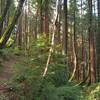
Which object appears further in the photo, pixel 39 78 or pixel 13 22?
pixel 13 22

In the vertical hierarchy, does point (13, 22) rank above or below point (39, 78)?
above

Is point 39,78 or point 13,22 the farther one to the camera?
point 13,22

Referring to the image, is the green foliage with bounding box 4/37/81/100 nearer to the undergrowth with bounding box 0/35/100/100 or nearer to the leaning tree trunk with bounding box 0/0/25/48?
the undergrowth with bounding box 0/35/100/100

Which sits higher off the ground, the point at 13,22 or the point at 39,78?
the point at 13,22

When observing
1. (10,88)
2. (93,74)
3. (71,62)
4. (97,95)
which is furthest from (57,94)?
(71,62)

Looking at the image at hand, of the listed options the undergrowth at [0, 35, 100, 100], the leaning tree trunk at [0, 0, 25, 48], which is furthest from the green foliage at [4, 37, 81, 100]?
the leaning tree trunk at [0, 0, 25, 48]

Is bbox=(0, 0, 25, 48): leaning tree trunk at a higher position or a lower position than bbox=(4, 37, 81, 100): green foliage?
higher

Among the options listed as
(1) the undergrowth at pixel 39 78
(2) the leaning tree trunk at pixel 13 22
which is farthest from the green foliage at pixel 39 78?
(2) the leaning tree trunk at pixel 13 22

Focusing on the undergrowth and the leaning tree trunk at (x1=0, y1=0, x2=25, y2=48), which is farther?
the leaning tree trunk at (x1=0, y1=0, x2=25, y2=48)

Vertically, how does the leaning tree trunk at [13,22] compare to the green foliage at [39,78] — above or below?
above

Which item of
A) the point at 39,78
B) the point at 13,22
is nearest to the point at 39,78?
the point at 39,78

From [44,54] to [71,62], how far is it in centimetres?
2331

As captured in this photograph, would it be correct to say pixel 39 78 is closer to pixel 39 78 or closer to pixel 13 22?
pixel 39 78

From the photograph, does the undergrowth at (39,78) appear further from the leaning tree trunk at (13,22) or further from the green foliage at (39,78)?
the leaning tree trunk at (13,22)
